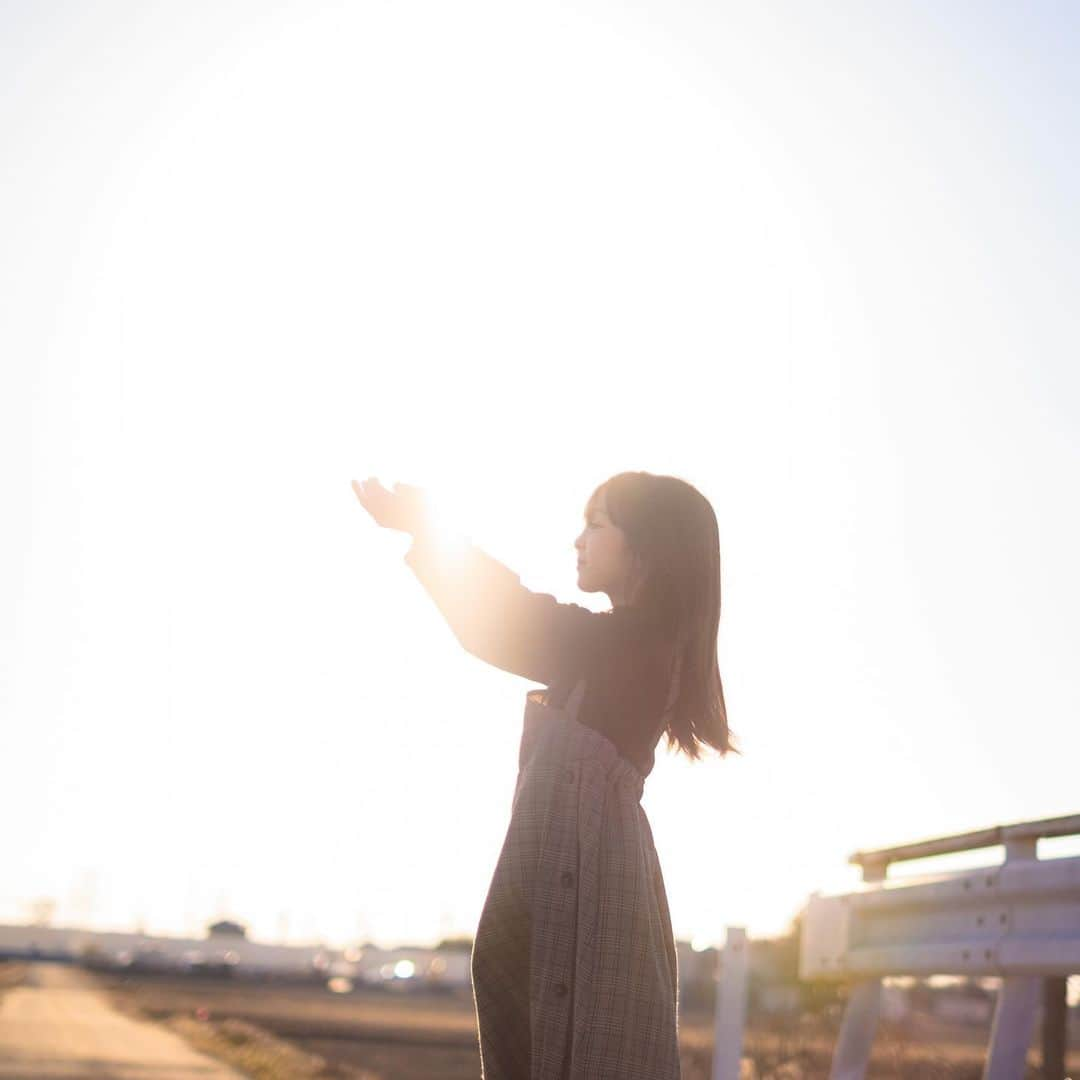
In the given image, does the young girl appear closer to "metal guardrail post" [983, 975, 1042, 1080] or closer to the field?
"metal guardrail post" [983, 975, 1042, 1080]

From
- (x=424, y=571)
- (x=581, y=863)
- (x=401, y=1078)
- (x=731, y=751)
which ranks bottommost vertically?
(x=401, y=1078)

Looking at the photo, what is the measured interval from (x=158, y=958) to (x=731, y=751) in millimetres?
106386

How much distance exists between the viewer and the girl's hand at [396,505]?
9.96ft

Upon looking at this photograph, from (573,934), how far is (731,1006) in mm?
2858

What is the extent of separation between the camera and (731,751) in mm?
3363

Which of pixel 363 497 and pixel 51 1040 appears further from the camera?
pixel 51 1040

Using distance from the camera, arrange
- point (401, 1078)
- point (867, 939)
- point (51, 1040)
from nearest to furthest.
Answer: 1. point (867, 939)
2. point (51, 1040)
3. point (401, 1078)

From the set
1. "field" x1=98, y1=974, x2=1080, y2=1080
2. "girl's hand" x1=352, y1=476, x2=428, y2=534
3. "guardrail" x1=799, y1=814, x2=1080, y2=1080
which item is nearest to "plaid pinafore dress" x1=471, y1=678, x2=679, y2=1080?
"girl's hand" x1=352, y1=476, x2=428, y2=534

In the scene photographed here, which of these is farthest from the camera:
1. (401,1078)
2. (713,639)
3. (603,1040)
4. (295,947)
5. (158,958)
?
(295,947)

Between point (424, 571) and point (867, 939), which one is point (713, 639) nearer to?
point (424, 571)

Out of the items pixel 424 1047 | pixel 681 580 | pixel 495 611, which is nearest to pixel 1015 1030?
pixel 681 580

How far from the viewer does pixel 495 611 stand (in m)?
2.99

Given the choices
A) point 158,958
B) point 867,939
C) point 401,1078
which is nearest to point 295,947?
point 158,958

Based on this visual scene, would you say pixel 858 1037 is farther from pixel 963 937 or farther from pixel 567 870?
pixel 567 870
